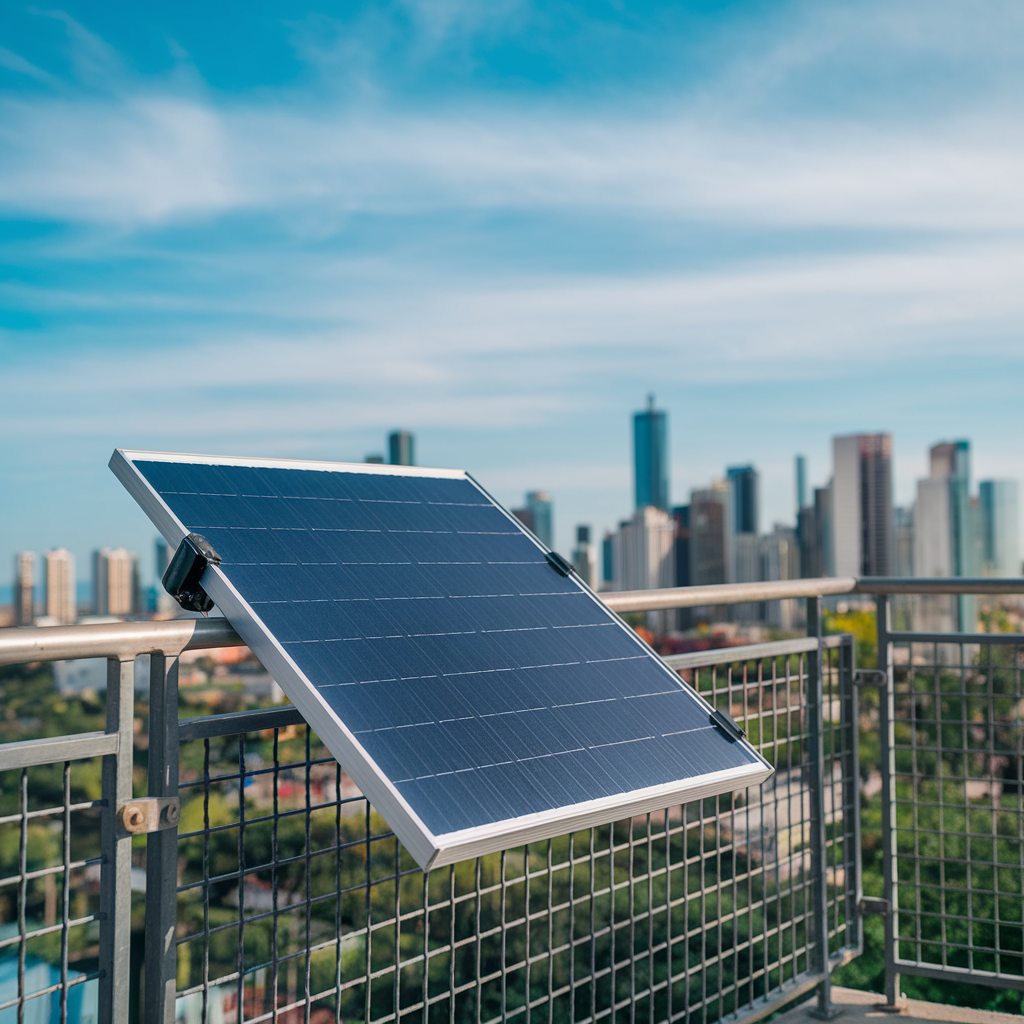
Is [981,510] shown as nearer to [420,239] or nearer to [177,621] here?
[420,239]

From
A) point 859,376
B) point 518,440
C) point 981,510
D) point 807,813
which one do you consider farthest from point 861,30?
point 518,440

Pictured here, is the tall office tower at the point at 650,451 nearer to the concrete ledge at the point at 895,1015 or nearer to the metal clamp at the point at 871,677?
the metal clamp at the point at 871,677

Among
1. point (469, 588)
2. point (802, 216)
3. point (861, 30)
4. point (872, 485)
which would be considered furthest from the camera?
point (872, 485)

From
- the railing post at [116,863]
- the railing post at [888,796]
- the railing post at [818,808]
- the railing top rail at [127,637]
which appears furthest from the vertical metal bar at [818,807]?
the railing post at [116,863]

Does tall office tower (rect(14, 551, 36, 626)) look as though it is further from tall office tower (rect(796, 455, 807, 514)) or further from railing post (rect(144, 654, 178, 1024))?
railing post (rect(144, 654, 178, 1024))

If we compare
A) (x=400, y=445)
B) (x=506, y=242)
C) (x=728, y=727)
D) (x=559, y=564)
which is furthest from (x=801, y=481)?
(x=728, y=727)
